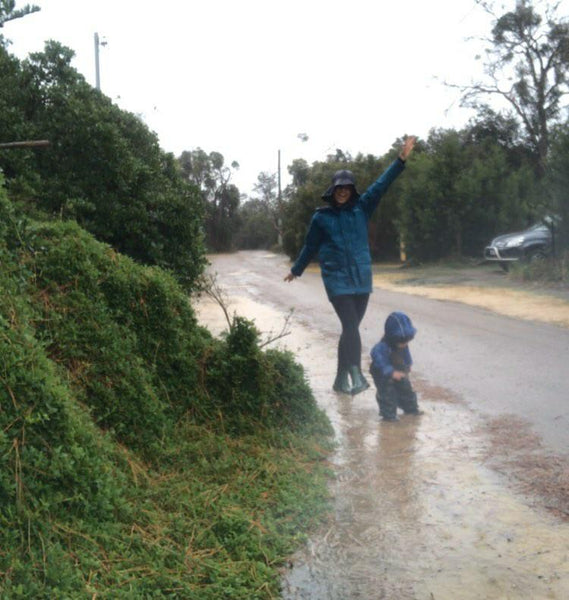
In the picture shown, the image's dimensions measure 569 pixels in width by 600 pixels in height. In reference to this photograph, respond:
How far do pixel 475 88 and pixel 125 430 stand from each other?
34094 millimetres

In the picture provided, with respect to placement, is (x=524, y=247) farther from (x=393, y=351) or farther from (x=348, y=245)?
(x=393, y=351)

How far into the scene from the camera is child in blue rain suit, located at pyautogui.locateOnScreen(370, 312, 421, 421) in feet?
22.0

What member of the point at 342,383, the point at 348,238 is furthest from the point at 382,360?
the point at 348,238

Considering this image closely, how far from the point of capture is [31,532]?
11.6 ft

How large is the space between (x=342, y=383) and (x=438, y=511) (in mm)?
3070

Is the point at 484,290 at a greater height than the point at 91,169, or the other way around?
the point at 91,169

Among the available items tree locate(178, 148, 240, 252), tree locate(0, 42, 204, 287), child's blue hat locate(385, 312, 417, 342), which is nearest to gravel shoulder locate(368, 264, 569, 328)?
child's blue hat locate(385, 312, 417, 342)

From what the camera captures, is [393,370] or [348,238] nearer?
[393,370]

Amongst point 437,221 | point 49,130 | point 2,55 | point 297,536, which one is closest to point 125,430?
point 297,536

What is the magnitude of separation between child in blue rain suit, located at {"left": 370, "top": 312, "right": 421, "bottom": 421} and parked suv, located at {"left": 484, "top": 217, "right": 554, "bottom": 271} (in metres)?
16.9

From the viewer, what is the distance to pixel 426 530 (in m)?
4.33

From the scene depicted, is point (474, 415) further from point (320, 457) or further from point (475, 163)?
point (475, 163)

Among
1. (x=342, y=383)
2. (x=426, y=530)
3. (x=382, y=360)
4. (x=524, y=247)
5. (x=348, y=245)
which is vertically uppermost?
(x=348, y=245)

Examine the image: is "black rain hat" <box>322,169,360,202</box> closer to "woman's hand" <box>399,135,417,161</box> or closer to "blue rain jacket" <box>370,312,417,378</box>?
"woman's hand" <box>399,135,417,161</box>
